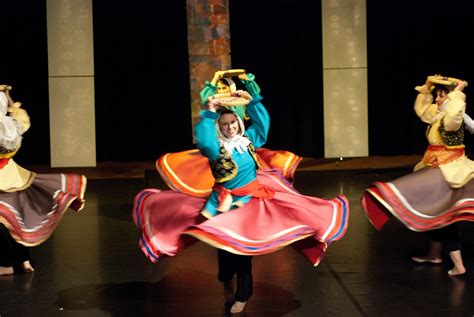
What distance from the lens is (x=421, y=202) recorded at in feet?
15.8

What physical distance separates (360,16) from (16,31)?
376cm

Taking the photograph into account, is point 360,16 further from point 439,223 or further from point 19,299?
point 19,299

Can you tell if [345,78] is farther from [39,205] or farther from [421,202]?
[39,205]

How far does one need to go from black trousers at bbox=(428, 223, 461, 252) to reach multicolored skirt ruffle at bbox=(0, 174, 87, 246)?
6.66ft

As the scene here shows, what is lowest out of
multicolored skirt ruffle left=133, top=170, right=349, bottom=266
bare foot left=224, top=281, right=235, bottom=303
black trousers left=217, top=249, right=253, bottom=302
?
bare foot left=224, top=281, right=235, bottom=303

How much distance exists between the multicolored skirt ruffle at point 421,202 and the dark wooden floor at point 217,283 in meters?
0.32

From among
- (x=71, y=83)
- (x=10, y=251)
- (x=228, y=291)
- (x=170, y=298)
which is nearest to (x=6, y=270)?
(x=10, y=251)

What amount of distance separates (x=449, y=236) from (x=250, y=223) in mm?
1472

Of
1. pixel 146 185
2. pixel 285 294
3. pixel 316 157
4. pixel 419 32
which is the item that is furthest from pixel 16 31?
pixel 285 294

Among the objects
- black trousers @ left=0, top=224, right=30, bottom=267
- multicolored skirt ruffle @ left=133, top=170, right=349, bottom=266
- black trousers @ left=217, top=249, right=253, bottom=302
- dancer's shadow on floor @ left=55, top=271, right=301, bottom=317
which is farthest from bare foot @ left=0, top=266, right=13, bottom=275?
black trousers @ left=217, top=249, right=253, bottom=302

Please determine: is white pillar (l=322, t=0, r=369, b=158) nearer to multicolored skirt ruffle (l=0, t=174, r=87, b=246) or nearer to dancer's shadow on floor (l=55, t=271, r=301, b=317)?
multicolored skirt ruffle (l=0, t=174, r=87, b=246)

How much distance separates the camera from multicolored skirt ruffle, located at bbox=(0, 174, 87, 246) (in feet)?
16.0

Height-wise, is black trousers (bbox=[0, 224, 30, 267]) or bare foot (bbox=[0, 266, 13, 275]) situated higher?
black trousers (bbox=[0, 224, 30, 267])

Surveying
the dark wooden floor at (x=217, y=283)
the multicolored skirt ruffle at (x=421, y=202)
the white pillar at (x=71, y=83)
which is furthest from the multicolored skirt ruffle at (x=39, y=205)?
the white pillar at (x=71, y=83)
